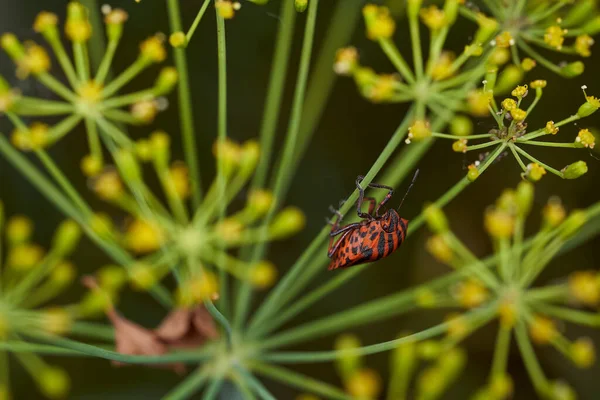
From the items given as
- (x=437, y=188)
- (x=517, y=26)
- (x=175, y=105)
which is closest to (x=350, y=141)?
(x=437, y=188)

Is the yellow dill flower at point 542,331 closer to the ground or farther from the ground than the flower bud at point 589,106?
closer to the ground

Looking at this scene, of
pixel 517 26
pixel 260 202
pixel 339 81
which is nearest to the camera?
pixel 260 202

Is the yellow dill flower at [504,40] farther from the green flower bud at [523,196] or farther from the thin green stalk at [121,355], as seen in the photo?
the thin green stalk at [121,355]

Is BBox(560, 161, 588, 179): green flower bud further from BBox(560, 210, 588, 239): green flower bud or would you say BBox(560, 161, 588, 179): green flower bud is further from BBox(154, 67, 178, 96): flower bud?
BBox(154, 67, 178, 96): flower bud

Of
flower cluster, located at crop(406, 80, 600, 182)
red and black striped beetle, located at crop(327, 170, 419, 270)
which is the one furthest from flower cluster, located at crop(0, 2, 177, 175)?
flower cluster, located at crop(406, 80, 600, 182)

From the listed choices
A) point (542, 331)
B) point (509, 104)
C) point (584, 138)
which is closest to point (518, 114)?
point (509, 104)

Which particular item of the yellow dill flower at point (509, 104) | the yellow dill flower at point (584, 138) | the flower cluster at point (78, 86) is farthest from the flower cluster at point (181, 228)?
the yellow dill flower at point (584, 138)

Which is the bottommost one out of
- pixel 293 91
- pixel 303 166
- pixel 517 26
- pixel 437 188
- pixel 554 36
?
pixel 554 36

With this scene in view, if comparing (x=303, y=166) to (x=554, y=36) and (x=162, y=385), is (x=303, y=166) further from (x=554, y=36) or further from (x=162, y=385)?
(x=554, y=36)
